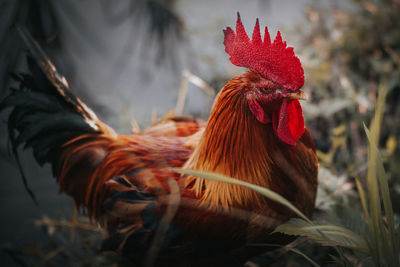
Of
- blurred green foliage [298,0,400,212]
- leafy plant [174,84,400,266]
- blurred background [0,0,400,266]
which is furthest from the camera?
blurred green foliage [298,0,400,212]

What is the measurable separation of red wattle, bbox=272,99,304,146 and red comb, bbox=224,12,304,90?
89 mm

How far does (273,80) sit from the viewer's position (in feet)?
3.24

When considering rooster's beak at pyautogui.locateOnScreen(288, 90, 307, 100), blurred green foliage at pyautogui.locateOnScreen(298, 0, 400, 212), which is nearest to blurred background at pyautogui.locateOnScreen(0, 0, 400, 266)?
blurred green foliage at pyautogui.locateOnScreen(298, 0, 400, 212)

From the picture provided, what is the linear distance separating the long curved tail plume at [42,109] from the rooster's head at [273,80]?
843 mm

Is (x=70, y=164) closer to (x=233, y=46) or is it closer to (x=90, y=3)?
(x=233, y=46)

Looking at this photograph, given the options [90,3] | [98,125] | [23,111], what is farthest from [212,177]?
[90,3]

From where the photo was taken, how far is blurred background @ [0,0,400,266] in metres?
1.58

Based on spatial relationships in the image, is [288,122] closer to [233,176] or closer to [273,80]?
[273,80]

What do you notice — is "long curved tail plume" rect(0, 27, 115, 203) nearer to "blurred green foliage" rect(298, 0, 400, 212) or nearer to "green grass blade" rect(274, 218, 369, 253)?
"green grass blade" rect(274, 218, 369, 253)

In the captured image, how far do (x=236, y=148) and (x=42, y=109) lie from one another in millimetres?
973

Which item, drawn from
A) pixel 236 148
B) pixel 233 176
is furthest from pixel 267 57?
pixel 233 176

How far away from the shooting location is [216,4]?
12.2 feet

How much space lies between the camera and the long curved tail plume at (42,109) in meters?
1.26

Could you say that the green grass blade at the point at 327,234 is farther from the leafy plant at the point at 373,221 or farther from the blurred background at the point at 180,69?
the blurred background at the point at 180,69
